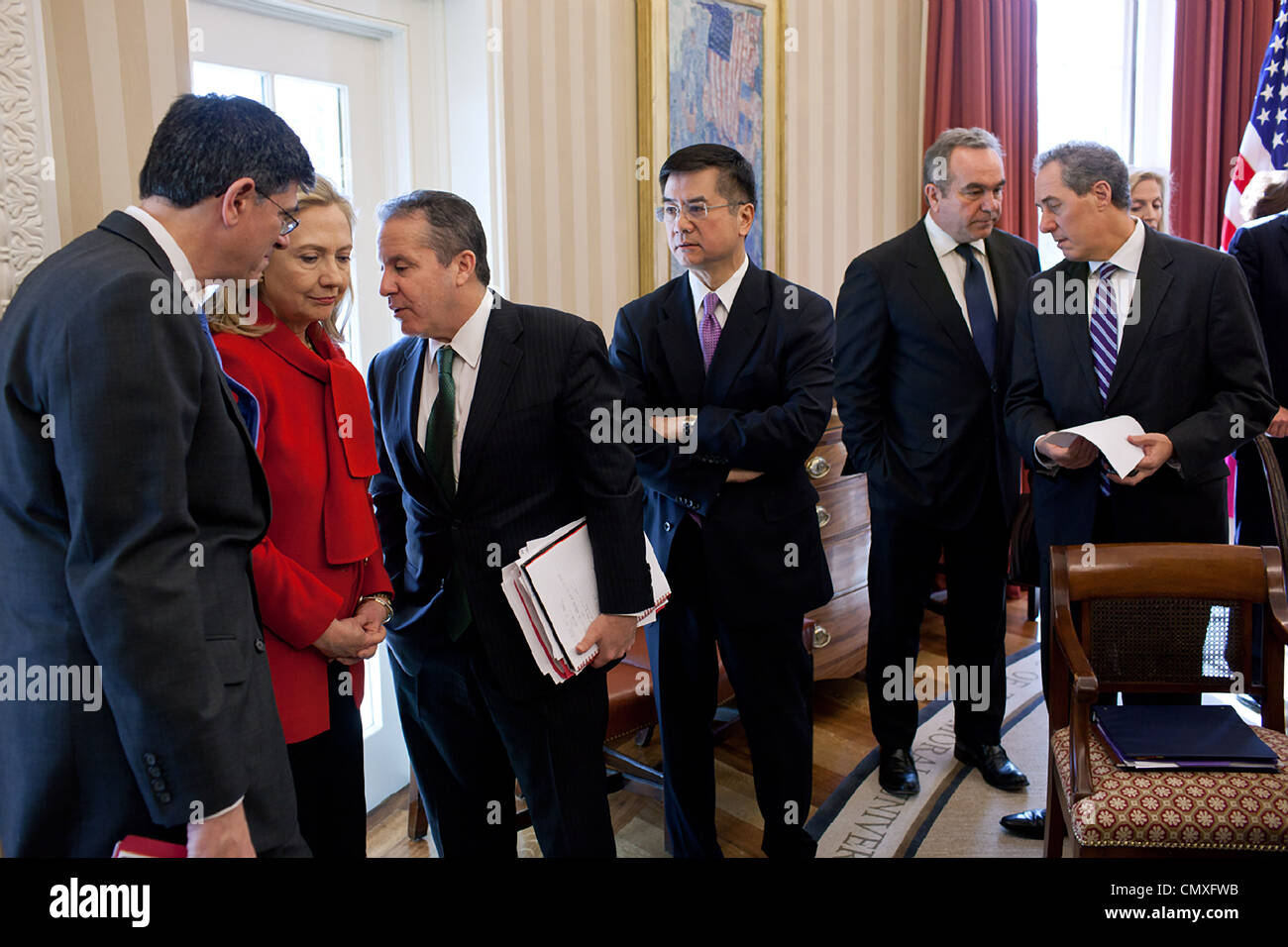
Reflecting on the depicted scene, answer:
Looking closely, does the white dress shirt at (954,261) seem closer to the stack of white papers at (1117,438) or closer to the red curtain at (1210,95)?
the stack of white papers at (1117,438)

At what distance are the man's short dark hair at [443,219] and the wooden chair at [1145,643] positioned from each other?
144cm

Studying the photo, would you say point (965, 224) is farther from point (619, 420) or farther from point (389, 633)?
point (389, 633)

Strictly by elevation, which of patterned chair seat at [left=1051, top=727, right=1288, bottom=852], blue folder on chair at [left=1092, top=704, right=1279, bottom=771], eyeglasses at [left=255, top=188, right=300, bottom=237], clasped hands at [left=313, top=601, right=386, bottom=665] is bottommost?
patterned chair seat at [left=1051, top=727, right=1288, bottom=852]

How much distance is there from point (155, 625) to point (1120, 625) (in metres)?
1.97

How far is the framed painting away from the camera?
3322mm

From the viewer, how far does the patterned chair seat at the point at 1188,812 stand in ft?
5.70

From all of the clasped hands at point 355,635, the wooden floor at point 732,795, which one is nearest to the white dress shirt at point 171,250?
the clasped hands at point 355,635

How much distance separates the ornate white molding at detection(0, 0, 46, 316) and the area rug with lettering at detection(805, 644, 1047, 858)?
2.22 meters

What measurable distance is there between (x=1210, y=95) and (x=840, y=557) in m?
3.84

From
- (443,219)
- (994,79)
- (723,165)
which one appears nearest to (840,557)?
(723,165)

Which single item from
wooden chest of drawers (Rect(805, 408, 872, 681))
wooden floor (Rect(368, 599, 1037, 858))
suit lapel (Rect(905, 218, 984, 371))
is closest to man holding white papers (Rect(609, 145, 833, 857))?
wooden floor (Rect(368, 599, 1037, 858))

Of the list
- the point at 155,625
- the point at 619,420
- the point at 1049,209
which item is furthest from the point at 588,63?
the point at 155,625

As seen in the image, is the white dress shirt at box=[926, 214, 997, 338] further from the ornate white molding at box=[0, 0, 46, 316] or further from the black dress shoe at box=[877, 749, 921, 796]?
the ornate white molding at box=[0, 0, 46, 316]

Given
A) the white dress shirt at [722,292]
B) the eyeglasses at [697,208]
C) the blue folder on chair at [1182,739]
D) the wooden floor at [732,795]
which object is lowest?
the wooden floor at [732,795]
